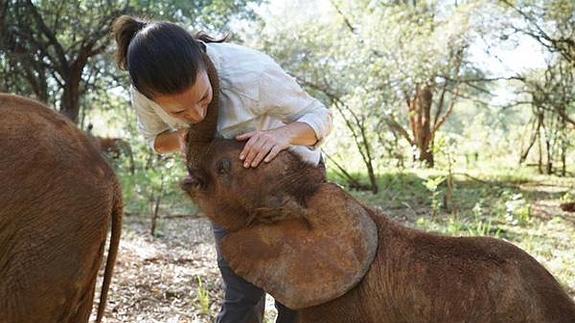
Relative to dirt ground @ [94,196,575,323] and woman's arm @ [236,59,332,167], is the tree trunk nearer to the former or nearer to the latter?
dirt ground @ [94,196,575,323]

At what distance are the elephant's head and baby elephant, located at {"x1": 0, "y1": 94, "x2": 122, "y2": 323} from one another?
0.32 meters

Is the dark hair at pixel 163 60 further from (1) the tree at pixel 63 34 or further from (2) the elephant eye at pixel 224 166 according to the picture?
(1) the tree at pixel 63 34

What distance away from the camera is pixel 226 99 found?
254 centimetres

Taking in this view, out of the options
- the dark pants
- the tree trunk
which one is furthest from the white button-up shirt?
the tree trunk

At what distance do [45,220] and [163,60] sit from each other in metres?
0.62

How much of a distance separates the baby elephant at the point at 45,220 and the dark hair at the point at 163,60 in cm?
36

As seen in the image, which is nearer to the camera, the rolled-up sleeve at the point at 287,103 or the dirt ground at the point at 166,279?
the rolled-up sleeve at the point at 287,103

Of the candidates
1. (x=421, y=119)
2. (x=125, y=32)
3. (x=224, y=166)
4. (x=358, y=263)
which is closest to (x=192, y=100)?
(x=224, y=166)

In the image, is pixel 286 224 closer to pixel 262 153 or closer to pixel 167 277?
pixel 262 153

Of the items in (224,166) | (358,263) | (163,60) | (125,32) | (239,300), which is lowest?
(239,300)

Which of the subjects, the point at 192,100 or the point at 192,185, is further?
the point at 192,185

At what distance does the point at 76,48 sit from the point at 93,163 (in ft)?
29.5

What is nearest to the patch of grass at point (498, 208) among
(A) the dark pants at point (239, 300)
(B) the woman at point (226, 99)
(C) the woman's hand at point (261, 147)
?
(A) the dark pants at point (239, 300)

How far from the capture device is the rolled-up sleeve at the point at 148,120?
107 inches
